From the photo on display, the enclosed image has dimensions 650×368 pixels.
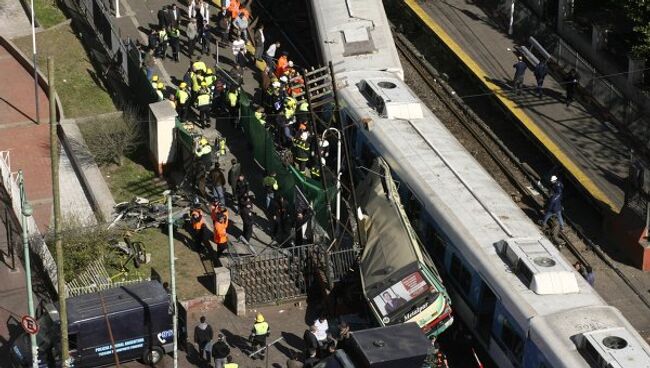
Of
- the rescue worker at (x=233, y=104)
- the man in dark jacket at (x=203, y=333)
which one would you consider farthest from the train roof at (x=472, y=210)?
the man in dark jacket at (x=203, y=333)

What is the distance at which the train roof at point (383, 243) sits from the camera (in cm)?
3434

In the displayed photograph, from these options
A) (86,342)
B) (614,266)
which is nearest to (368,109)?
(614,266)

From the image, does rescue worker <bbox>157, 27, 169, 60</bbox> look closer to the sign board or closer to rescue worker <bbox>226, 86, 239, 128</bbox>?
rescue worker <bbox>226, 86, 239, 128</bbox>

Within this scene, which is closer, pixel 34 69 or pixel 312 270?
pixel 312 270

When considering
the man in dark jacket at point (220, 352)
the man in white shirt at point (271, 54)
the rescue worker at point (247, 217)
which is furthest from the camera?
the man in white shirt at point (271, 54)

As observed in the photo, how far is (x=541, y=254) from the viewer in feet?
108

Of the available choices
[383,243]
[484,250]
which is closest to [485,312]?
[484,250]

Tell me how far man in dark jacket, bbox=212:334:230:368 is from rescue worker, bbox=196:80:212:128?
1114 centimetres

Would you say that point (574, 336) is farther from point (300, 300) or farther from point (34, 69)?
point (34, 69)

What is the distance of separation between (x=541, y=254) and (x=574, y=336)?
289 centimetres

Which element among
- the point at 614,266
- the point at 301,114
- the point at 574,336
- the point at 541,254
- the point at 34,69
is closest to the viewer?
the point at 574,336

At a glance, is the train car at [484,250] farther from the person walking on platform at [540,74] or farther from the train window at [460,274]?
the person walking on platform at [540,74]

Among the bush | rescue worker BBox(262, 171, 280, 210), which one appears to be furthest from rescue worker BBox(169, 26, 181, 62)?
rescue worker BBox(262, 171, 280, 210)

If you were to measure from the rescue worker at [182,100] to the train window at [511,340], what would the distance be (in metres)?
14.0
